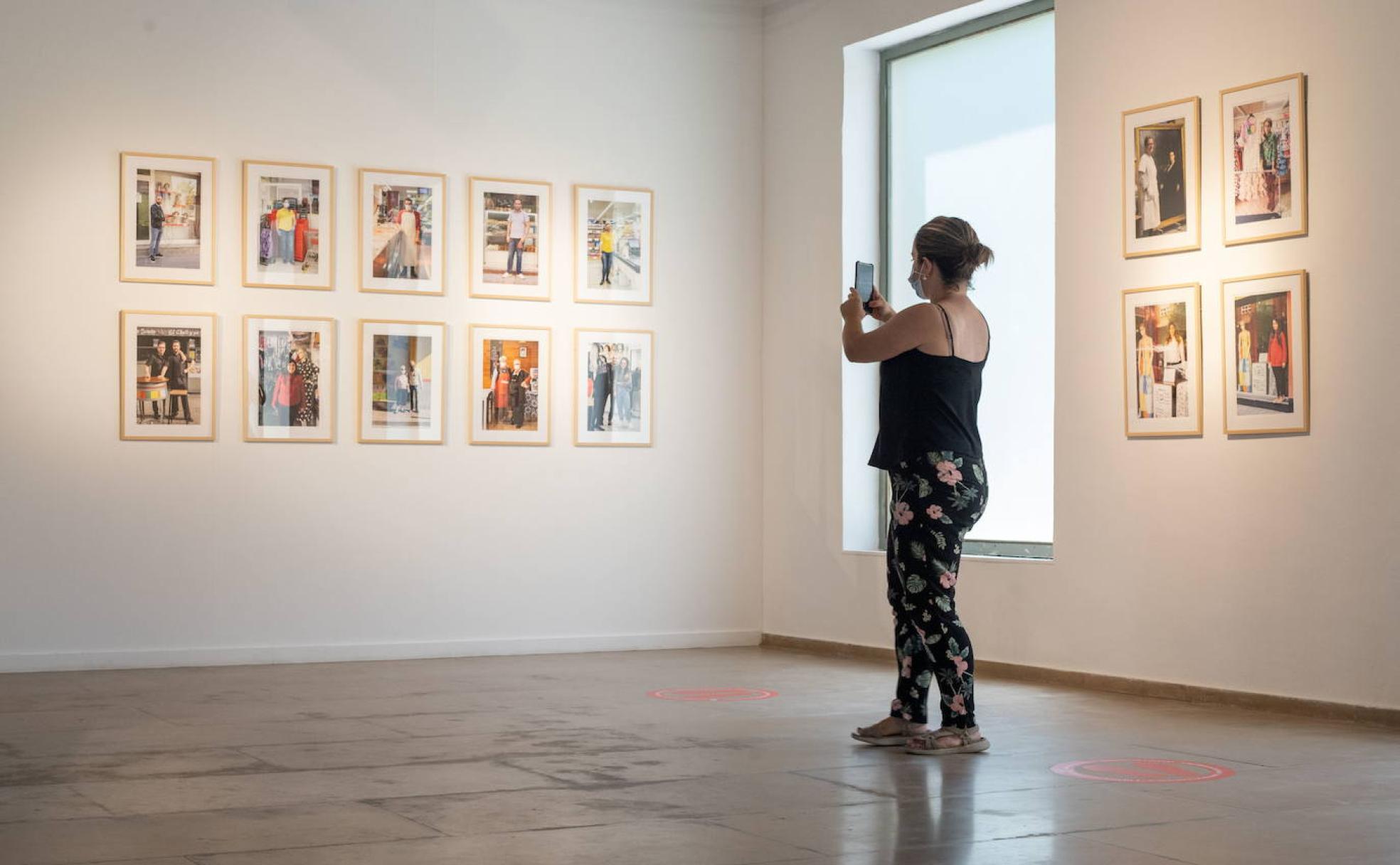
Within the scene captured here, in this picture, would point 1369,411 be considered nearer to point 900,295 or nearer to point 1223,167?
point 1223,167

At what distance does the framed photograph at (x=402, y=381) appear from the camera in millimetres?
7926

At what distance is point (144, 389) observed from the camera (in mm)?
7449

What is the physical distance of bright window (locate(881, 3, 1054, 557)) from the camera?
7.36 meters

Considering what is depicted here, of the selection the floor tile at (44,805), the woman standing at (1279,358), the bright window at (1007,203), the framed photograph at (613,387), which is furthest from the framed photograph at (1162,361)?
the floor tile at (44,805)

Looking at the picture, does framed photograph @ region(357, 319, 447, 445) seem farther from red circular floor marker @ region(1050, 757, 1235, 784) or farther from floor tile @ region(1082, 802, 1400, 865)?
floor tile @ region(1082, 802, 1400, 865)

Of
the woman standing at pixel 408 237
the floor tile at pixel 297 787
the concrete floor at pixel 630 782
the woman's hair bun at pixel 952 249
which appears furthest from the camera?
the woman standing at pixel 408 237

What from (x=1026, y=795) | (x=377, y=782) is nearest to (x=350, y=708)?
(x=377, y=782)

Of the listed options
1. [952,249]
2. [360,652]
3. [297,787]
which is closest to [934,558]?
[952,249]

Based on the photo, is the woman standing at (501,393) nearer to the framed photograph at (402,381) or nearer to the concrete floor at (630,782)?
the framed photograph at (402,381)

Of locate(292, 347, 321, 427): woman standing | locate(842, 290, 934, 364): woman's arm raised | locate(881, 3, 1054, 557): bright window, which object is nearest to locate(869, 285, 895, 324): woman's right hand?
locate(842, 290, 934, 364): woman's arm raised

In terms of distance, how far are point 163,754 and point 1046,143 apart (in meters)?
4.74

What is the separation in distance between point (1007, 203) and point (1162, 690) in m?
2.49

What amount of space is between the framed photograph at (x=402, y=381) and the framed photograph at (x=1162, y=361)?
3.46 meters

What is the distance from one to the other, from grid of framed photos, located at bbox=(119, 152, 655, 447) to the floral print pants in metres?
3.84
